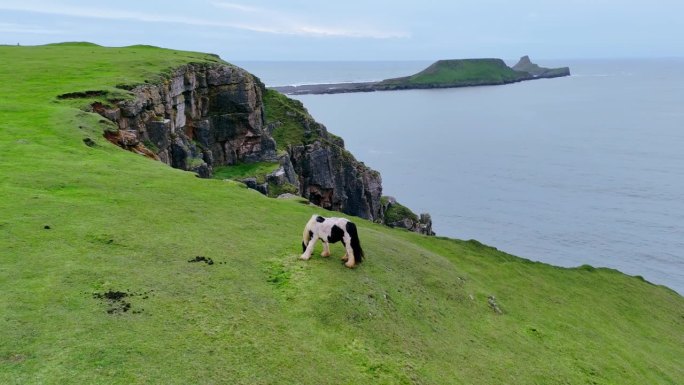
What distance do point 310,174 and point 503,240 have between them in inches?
1292

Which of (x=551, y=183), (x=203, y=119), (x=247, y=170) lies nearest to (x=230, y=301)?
(x=247, y=170)

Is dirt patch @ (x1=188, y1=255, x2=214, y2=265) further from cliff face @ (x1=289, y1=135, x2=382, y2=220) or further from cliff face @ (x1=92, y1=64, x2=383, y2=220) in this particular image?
cliff face @ (x1=289, y1=135, x2=382, y2=220)

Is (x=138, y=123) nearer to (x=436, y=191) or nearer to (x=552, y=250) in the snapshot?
(x=552, y=250)

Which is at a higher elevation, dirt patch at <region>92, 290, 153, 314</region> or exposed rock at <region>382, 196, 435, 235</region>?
dirt patch at <region>92, 290, 153, 314</region>

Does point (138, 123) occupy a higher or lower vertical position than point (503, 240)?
higher

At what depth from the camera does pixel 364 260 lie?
70.2ft

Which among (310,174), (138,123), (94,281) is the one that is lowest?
(310,174)

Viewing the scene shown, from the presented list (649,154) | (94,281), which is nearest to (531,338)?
(94,281)

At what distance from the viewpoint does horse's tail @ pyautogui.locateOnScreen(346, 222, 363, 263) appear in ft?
65.0

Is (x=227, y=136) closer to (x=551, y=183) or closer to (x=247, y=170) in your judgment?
(x=247, y=170)

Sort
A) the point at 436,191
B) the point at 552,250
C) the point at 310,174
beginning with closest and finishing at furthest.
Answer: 1. the point at 310,174
2. the point at 552,250
3. the point at 436,191

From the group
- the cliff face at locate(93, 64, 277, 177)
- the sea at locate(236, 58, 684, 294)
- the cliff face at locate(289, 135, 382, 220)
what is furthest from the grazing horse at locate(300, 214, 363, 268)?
the sea at locate(236, 58, 684, 294)

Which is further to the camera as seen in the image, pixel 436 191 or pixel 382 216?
pixel 436 191

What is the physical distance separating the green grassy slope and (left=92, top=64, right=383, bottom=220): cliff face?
8786 millimetres
